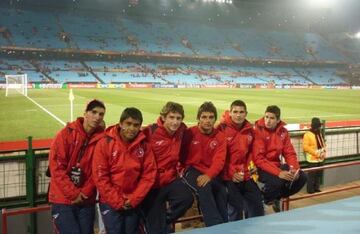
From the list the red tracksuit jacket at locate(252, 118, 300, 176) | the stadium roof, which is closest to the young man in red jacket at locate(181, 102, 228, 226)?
the red tracksuit jacket at locate(252, 118, 300, 176)

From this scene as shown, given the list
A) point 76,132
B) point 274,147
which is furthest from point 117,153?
point 274,147

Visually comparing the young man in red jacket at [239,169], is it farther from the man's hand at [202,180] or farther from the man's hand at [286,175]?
the man's hand at [202,180]

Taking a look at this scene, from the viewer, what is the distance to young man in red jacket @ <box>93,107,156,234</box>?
3854 mm

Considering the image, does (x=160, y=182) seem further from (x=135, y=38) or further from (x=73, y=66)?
(x=135, y=38)

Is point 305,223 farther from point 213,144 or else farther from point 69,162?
point 69,162

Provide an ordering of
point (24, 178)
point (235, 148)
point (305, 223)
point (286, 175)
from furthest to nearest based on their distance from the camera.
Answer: point (24, 178), point (286, 175), point (235, 148), point (305, 223)

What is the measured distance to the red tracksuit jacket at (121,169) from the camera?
3846mm

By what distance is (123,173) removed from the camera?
12.8 ft

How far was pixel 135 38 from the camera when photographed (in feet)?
200

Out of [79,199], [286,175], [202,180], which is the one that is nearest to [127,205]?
[79,199]

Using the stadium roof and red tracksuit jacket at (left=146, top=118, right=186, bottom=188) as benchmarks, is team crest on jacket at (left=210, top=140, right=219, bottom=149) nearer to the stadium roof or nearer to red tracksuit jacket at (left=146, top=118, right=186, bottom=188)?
red tracksuit jacket at (left=146, top=118, right=186, bottom=188)

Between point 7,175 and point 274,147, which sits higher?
point 274,147

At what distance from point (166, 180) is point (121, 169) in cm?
59

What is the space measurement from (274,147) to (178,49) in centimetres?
5644
